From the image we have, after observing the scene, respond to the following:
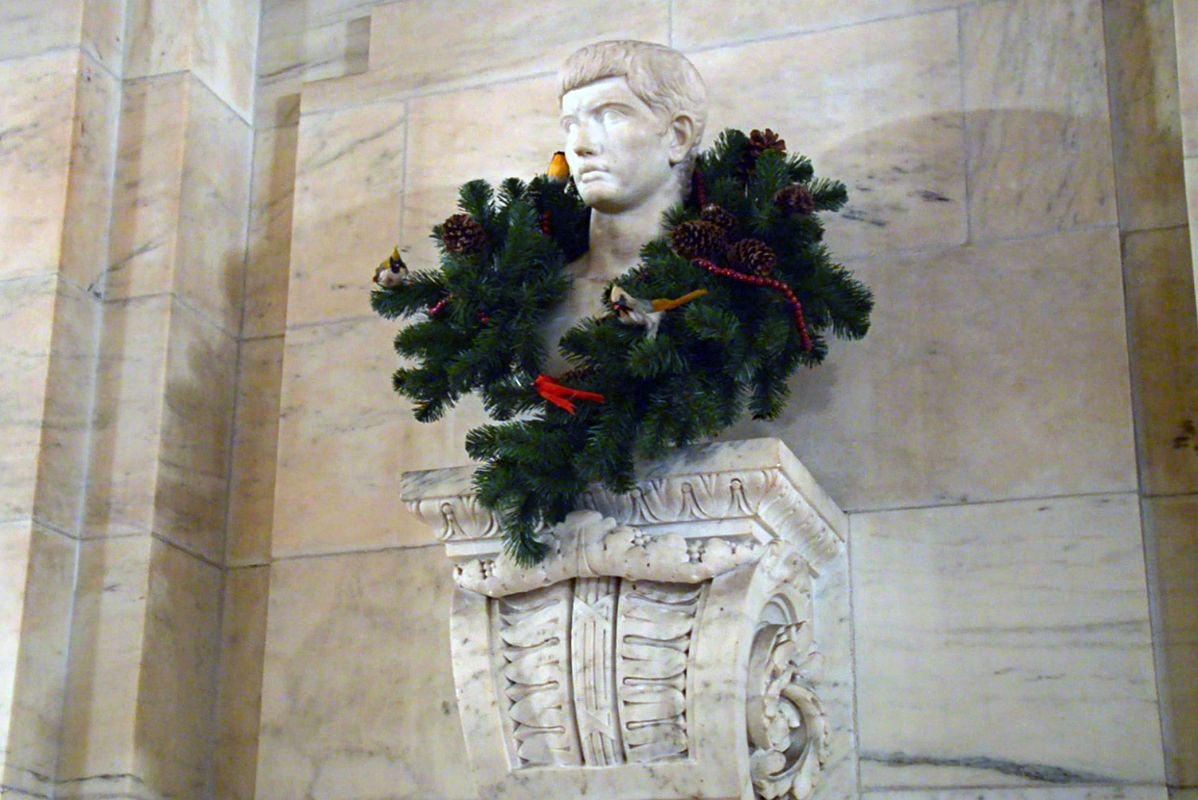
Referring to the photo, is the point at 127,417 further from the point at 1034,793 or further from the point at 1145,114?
the point at 1145,114

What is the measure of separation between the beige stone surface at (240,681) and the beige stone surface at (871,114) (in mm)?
1674

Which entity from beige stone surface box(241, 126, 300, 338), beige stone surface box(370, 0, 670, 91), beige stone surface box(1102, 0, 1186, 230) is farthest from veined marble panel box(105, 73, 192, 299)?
beige stone surface box(1102, 0, 1186, 230)

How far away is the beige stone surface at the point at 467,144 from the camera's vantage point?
4648 millimetres

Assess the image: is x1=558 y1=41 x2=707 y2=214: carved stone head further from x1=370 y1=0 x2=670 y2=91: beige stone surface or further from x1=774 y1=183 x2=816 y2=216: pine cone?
x1=370 y1=0 x2=670 y2=91: beige stone surface

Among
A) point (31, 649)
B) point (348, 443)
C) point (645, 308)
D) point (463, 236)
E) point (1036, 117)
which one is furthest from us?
point (348, 443)

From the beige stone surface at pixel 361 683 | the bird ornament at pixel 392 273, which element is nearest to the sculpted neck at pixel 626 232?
the bird ornament at pixel 392 273

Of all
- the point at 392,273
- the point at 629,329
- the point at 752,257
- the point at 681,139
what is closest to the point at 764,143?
the point at 681,139

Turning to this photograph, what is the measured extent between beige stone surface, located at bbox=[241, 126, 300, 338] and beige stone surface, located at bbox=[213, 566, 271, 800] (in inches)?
27.5

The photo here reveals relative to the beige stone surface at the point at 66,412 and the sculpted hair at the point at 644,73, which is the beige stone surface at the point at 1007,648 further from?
the beige stone surface at the point at 66,412

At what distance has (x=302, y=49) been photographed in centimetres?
511

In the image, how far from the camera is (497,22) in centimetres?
482

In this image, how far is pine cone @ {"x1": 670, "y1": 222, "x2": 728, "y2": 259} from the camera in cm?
363

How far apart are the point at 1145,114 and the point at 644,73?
3.89 feet

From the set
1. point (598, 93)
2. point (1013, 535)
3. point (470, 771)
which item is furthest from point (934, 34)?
point (470, 771)
